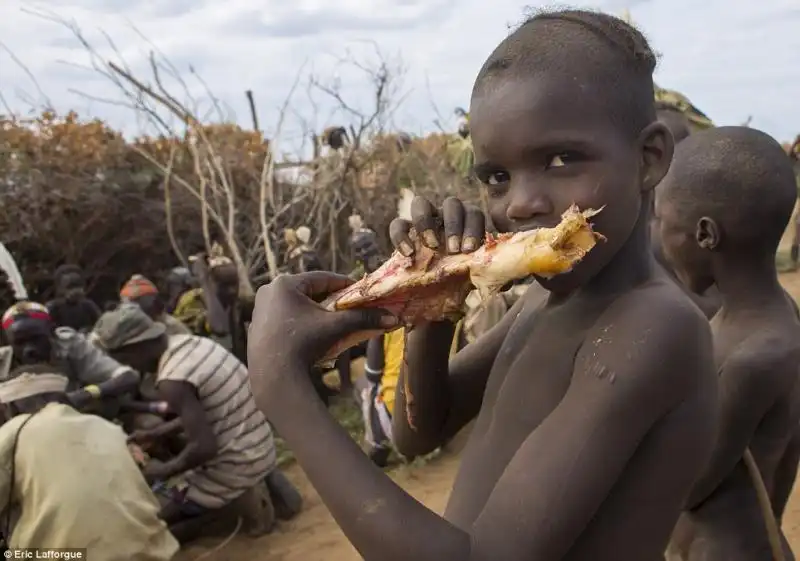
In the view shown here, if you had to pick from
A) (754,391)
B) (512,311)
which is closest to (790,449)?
(754,391)

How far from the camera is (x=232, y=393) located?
4.82m

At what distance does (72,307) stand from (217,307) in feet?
4.53

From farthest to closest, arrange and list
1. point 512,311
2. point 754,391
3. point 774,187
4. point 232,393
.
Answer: point 232,393
point 774,187
point 754,391
point 512,311

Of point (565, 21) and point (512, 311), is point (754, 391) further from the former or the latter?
point (565, 21)

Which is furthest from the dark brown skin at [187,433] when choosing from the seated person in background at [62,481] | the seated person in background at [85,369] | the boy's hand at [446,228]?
the boy's hand at [446,228]

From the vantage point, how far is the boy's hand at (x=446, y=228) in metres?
1.23

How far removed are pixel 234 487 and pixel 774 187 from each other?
13.0 feet

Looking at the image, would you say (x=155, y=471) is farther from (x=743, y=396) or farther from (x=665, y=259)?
(x=743, y=396)

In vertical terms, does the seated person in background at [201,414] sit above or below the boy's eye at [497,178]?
below

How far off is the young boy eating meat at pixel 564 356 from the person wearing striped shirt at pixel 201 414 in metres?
3.51

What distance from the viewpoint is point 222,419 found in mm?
4824

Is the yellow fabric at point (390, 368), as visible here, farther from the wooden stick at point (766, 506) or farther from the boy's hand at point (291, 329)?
the boy's hand at point (291, 329)

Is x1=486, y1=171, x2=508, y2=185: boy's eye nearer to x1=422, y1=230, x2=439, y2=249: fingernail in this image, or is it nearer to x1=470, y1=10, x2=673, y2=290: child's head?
x1=470, y1=10, x2=673, y2=290: child's head

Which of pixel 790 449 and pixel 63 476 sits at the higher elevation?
pixel 790 449
